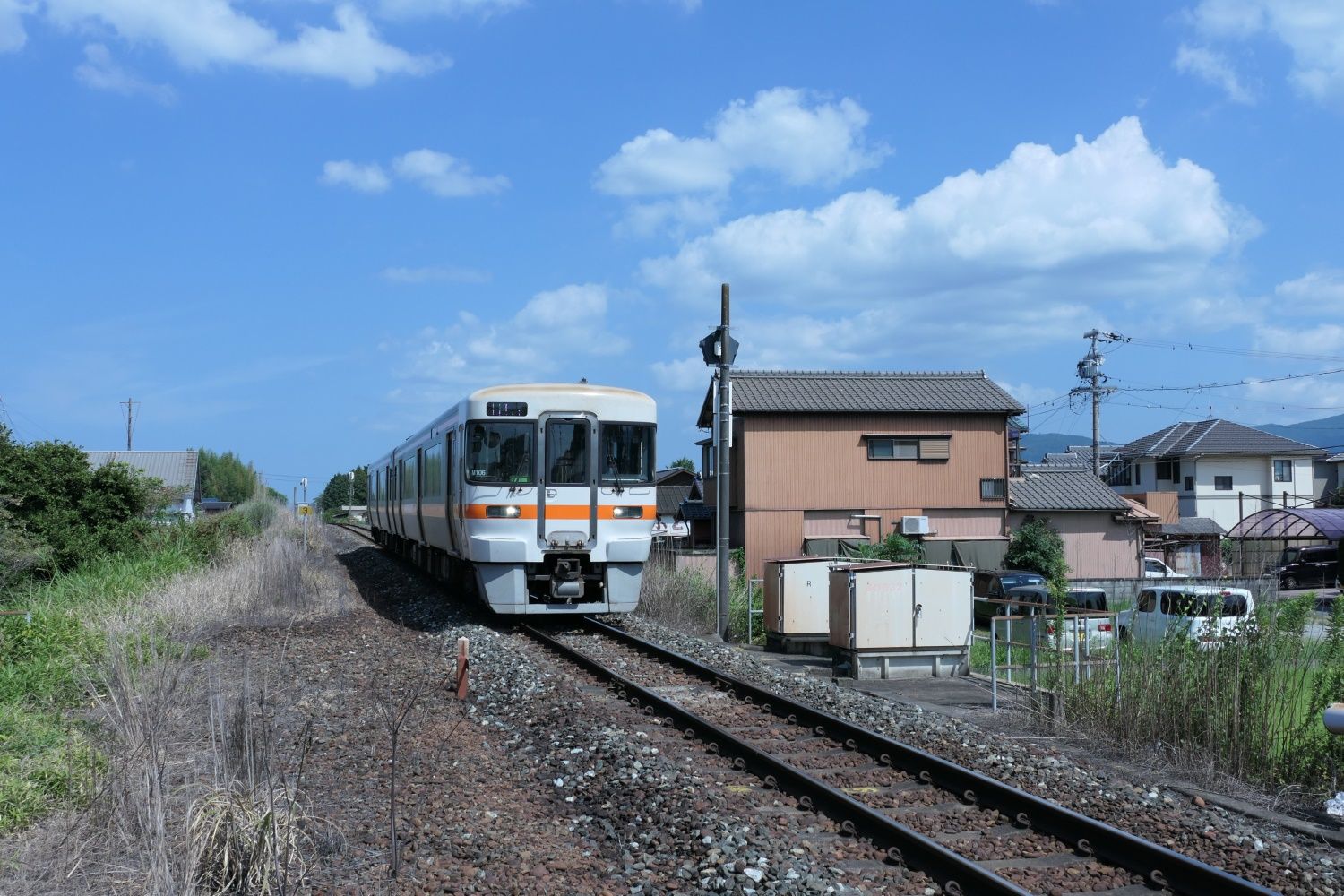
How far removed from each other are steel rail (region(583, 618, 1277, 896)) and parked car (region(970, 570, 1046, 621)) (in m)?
14.5

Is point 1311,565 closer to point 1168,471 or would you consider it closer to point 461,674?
point 1168,471

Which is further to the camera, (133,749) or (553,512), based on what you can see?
(553,512)

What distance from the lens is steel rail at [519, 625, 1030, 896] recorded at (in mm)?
4984

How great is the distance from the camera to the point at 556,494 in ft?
44.8

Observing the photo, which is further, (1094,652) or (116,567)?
(116,567)

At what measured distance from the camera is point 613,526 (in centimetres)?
1395

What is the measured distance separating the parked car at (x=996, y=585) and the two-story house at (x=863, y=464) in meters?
5.33

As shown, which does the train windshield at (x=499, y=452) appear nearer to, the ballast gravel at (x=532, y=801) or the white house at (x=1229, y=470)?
the ballast gravel at (x=532, y=801)

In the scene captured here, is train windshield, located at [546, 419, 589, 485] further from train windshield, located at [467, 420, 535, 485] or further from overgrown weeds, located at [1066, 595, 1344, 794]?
overgrown weeds, located at [1066, 595, 1344, 794]

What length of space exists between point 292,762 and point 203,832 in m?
2.23

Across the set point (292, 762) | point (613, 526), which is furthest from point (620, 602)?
point (292, 762)

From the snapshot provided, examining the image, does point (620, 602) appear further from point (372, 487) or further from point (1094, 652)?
point (372, 487)

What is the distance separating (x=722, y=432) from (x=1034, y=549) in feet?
58.9

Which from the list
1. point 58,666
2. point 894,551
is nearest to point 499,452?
point 58,666
